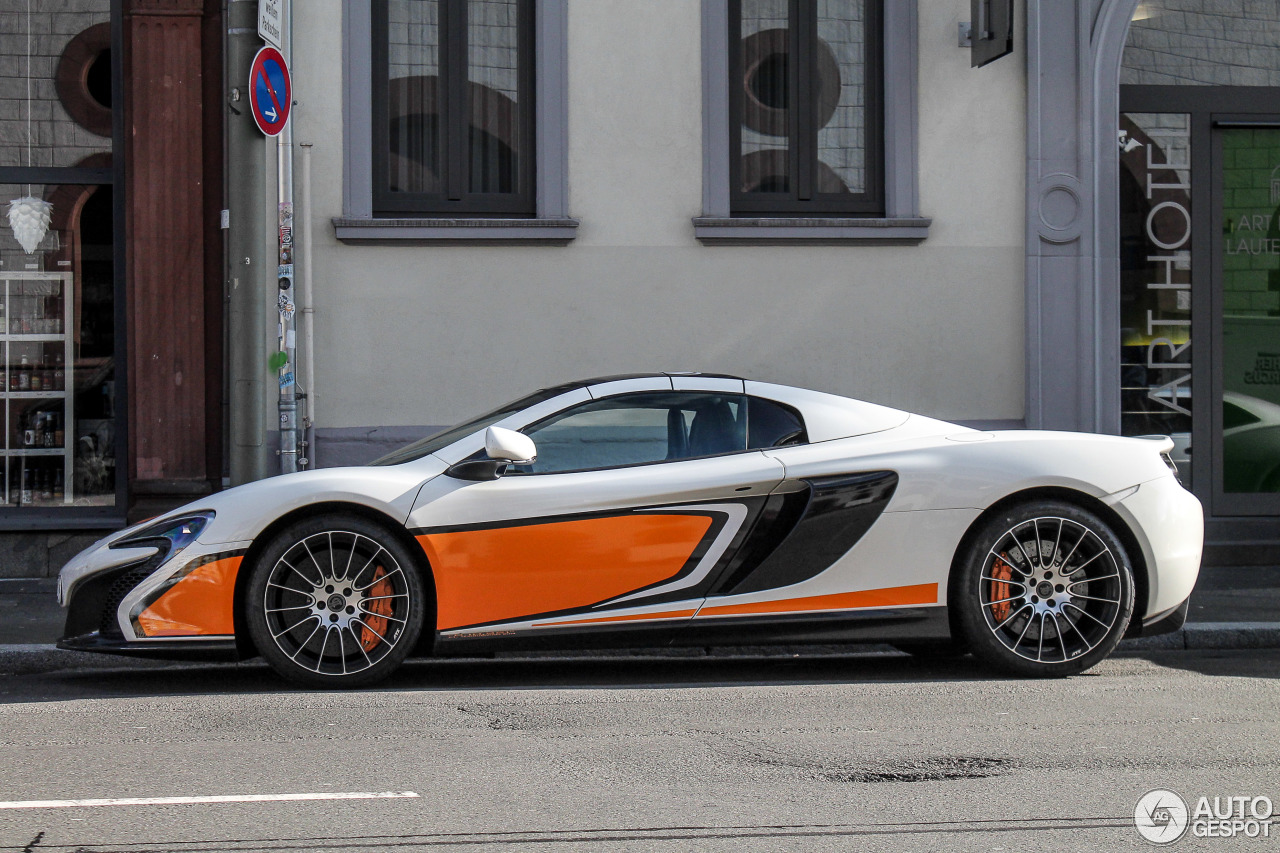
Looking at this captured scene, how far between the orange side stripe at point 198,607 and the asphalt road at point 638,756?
0.31 metres

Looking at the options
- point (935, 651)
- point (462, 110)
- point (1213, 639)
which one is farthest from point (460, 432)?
point (462, 110)

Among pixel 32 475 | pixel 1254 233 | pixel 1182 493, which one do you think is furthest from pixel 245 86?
Answer: pixel 1254 233

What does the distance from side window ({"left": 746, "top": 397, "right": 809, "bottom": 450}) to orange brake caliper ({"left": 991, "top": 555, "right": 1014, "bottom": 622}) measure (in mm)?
987

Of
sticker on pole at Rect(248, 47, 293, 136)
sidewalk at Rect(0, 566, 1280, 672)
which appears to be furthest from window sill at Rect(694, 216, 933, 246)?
sticker on pole at Rect(248, 47, 293, 136)

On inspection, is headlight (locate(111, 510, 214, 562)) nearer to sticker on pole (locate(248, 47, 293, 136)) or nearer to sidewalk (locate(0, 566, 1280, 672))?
sidewalk (locate(0, 566, 1280, 672))

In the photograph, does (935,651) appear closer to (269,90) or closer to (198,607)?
(198,607)

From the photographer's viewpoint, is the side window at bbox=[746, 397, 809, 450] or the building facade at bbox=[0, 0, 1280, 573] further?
the building facade at bbox=[0, 0, 1280, 573]

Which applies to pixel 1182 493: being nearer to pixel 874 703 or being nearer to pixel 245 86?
pixel 874 703

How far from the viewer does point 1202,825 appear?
3.78 metres

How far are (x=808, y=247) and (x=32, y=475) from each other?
20.1 feet

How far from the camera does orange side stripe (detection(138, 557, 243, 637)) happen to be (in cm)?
559

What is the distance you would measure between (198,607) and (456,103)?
6101mm

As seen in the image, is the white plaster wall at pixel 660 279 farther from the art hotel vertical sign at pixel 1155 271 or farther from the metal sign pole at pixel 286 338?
the metal sign pole at pixel 286 338
